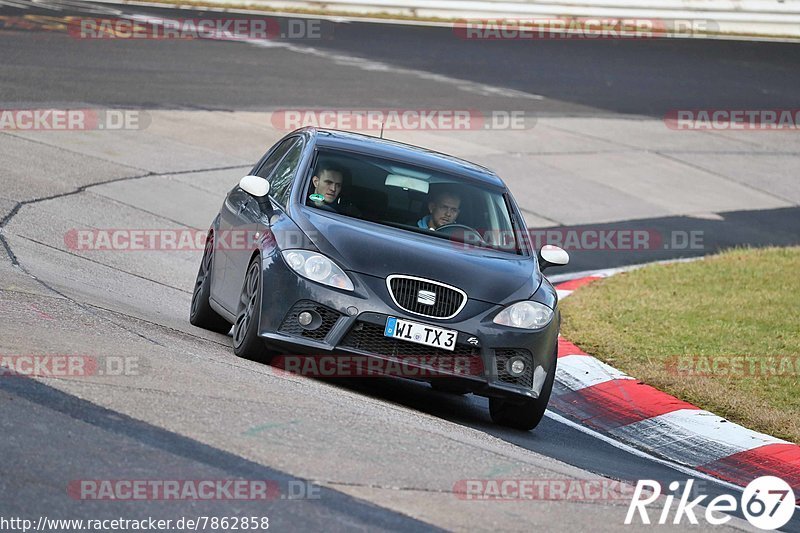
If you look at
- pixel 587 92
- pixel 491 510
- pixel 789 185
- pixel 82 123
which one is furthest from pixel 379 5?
pixel 491 510

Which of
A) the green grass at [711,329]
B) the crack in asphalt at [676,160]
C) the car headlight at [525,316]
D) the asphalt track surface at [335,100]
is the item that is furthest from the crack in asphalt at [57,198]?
the crack in asphalt at [676,160]

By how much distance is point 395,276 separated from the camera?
8.03 metres

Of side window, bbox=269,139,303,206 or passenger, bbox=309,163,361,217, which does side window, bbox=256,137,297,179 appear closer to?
side window, bbox=269,139,303,206

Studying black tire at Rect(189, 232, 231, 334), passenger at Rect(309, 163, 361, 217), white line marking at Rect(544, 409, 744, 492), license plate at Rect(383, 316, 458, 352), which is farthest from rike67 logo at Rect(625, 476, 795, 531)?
black tire at Rect(189, 232, 231, 334)

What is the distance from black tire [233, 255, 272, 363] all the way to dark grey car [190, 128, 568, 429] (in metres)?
0.01

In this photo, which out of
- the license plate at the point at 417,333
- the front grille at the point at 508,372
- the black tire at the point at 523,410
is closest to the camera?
the license plate at the point at 417,333

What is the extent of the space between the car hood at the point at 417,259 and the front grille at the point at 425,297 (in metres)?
0.04

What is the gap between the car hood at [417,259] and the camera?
8.09 metres

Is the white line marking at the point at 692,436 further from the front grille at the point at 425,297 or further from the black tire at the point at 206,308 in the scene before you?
the black tire at the point at 206,308

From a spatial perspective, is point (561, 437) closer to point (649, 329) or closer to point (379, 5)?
point (649, 329)

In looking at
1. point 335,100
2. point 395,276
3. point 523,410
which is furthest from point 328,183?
point 335,100

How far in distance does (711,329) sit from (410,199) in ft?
12.9

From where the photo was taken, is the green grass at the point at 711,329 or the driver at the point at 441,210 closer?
the driver at the point at 441,210

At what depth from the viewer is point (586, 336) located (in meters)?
11.6
